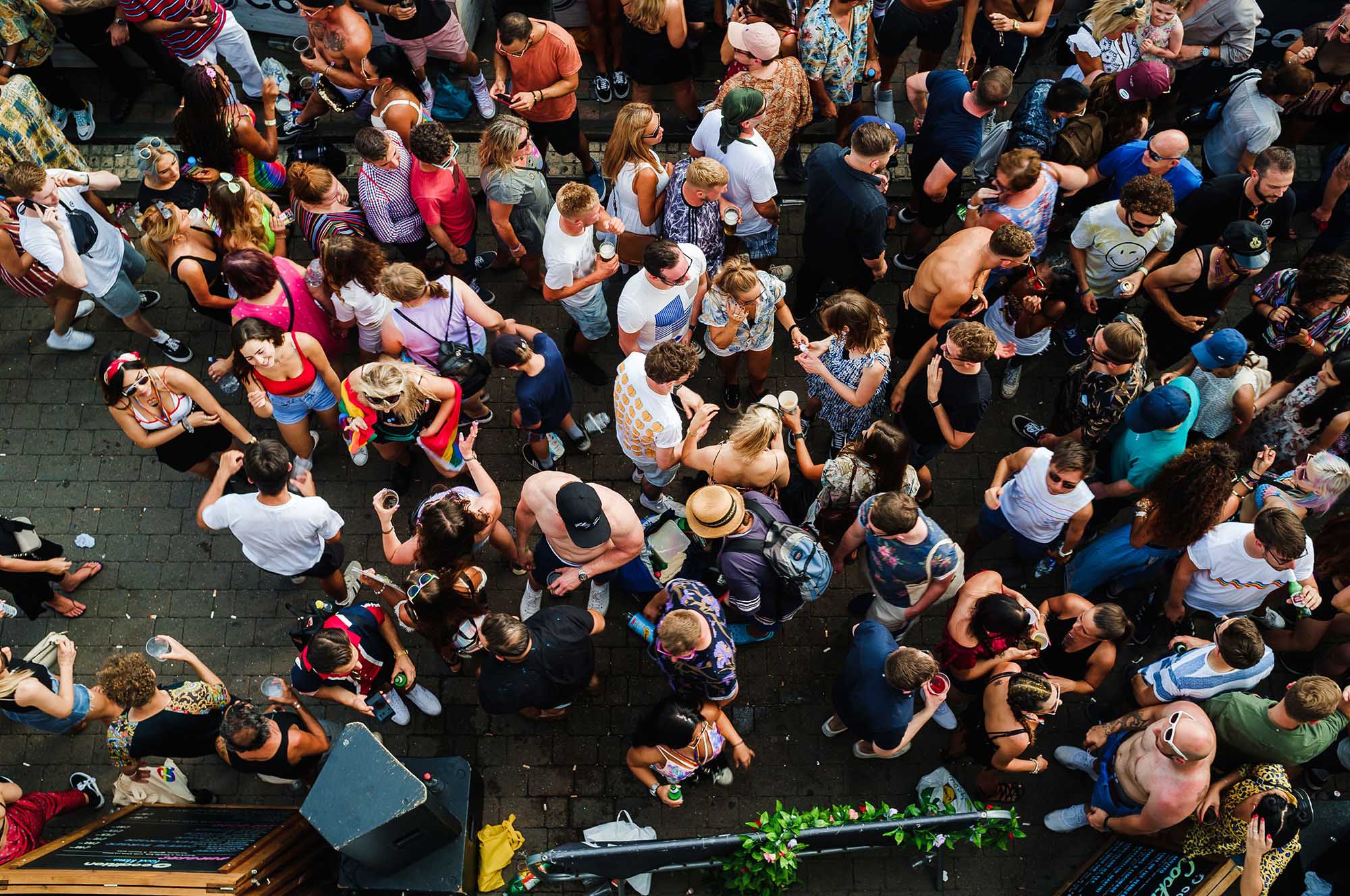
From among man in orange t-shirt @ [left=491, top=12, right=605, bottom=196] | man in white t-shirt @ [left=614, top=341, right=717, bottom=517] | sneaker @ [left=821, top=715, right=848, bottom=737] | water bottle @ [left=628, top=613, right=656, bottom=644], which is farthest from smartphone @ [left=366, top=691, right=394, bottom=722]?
man in orange t-shirt @ [left=491, top=12, right=605, bottom=196]

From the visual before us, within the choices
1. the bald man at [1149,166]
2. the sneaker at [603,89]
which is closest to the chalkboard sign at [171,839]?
the sneaker at [603,89]

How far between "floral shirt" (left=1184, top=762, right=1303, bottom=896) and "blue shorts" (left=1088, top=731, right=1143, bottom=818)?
0.34 meters

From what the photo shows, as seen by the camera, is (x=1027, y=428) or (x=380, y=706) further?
(x=1027, y=428)

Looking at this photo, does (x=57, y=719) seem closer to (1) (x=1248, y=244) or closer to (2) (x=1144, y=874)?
(2) (x=1144, y=874)

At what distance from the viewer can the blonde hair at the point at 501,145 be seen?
6.74 m

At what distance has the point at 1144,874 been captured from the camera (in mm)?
5555

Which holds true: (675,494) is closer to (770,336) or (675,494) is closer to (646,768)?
(770,336)

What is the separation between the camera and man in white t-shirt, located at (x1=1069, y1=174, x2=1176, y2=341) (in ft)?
21.5

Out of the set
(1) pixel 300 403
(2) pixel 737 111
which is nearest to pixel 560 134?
(2) pixel 737 111

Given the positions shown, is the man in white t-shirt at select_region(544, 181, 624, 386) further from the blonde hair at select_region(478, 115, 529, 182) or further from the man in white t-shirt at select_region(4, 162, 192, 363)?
the man in white t-shirt at select_region(4, 162, 192, 363)

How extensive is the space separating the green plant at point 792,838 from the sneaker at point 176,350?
5916mm

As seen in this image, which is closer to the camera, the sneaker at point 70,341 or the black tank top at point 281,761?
the black tank top at point 281,761

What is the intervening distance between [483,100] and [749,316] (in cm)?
412

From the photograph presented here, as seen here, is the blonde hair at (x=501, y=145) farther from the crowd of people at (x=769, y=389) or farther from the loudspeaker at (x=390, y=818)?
the loudspeaker at (x=390, y=818)
